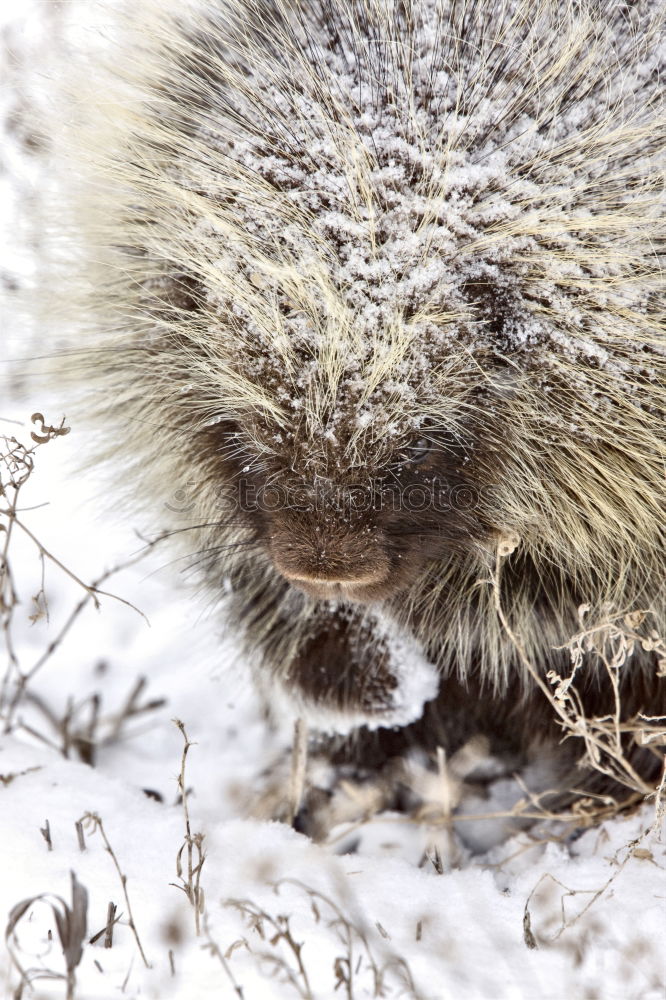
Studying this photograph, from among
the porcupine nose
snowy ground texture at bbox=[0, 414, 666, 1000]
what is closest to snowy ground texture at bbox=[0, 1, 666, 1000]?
snowy ground texture at bbox=[0, 414, 666, 1000]

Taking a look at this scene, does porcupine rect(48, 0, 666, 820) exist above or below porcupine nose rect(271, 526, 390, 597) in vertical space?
above

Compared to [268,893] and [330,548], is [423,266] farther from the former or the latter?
[268,893]

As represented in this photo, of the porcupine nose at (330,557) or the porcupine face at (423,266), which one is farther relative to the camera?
the porcupine nose at (330,557)

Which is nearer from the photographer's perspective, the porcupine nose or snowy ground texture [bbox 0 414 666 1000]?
snowy ground texture [bbox 0 414 666 1000]

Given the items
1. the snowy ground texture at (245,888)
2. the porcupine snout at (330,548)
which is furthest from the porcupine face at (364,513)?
the snowy ground texture at (245,888)

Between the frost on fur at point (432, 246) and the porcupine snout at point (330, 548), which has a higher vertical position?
the frost on fur at point (432, 246)

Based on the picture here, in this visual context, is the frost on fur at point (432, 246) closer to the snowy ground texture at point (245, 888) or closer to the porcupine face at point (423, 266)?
the porcupine face at point (423, 266)

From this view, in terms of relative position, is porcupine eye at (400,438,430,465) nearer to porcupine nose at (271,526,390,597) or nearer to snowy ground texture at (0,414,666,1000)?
porcupine nose at (271,526,390,597)
